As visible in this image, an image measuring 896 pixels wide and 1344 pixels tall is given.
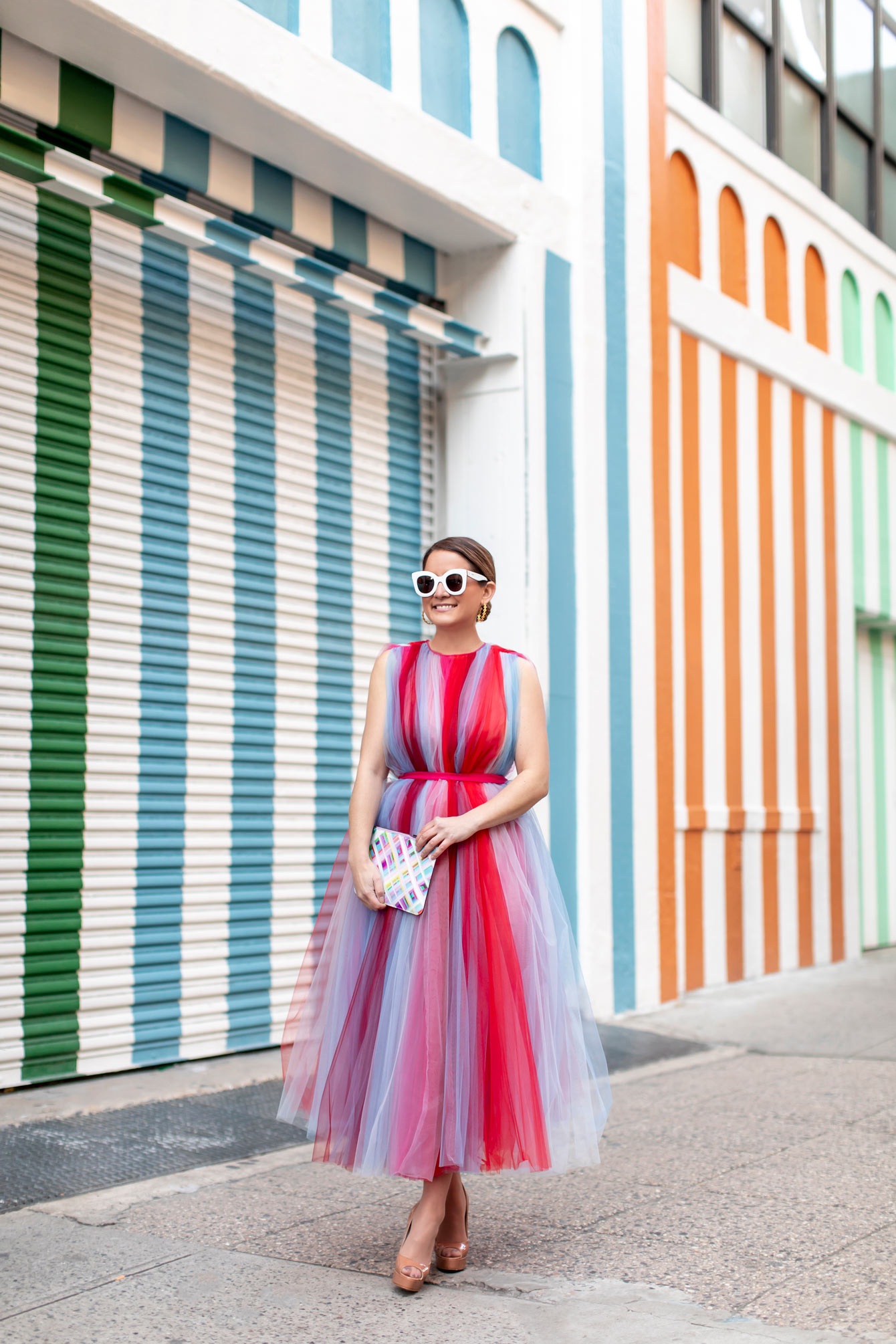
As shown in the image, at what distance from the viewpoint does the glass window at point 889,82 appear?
12.3 meters

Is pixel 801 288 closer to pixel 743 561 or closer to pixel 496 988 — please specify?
pixel 743 561

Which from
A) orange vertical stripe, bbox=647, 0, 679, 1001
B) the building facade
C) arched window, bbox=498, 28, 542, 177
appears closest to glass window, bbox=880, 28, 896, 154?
the building facade

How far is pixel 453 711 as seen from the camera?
338cm

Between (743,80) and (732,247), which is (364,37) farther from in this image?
(743,80)

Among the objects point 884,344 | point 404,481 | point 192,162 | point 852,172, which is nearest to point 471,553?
point 192,162

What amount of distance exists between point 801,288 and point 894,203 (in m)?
2.85

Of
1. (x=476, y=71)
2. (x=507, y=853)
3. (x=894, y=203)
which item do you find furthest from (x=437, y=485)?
(x=894, y=203)

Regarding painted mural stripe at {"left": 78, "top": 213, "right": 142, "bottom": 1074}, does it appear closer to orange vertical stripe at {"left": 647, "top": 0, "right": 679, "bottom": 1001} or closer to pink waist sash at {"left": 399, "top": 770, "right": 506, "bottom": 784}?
pink waist sash at {"left": 399, "top": 770, "right": 506, "bottom": 784}

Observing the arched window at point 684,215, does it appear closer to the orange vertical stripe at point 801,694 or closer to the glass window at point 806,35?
the orange vertical stripe at point 801,694

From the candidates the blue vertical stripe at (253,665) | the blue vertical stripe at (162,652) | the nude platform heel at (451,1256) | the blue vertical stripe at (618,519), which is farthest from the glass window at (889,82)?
the nude platform heel at (451,1256)

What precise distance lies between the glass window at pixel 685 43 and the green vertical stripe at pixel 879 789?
15.9ft

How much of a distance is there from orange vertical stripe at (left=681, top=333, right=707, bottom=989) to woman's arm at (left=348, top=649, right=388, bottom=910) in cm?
527

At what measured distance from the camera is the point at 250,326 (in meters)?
6.20

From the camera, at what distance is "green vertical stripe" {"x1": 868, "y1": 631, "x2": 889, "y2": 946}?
11.4m
